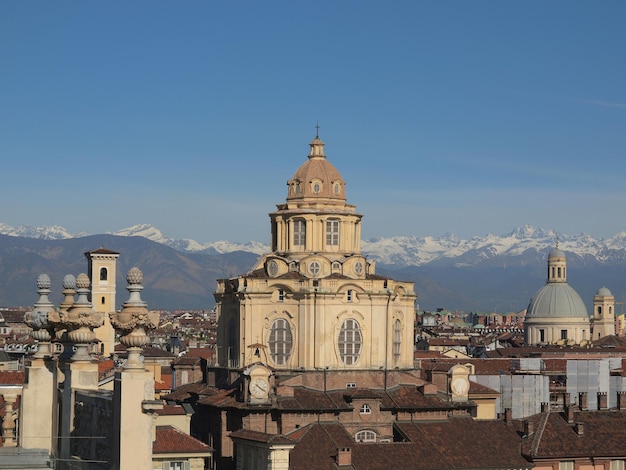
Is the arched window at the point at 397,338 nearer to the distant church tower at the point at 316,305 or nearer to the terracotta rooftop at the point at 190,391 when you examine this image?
the distant church tower at the point at 316,305

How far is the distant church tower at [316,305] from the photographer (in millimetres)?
67562

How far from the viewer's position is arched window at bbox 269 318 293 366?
67750 mm

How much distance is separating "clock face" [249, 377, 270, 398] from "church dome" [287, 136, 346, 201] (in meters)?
10.6

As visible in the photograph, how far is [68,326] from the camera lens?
27.0 meters

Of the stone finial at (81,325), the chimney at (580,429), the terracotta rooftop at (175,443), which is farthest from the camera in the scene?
the chimney at (580,429)

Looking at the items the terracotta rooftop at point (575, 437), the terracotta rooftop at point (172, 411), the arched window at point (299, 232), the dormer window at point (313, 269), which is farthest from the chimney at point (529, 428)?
the terracotta rooftop at point (172, 411)

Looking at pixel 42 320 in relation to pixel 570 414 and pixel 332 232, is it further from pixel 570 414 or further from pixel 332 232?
pixel 570 414

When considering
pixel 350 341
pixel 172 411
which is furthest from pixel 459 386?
pixel 172 411

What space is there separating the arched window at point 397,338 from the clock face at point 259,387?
7.40 m

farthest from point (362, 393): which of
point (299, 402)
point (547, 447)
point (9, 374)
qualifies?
point (9, 374)

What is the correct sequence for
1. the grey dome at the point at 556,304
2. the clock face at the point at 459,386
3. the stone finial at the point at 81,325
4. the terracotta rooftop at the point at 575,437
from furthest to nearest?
the grey dome at the point at 556,304 < the clock face at the point at 459,386 < the terracotta rooftop at the point at 575,437 < the stone finial at the point at 81,325

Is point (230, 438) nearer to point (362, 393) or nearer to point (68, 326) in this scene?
point (362, 393)

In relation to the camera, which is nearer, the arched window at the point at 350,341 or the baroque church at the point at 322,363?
the baroque church at the point at 322,363

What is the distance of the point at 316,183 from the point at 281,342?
26.6 ft
